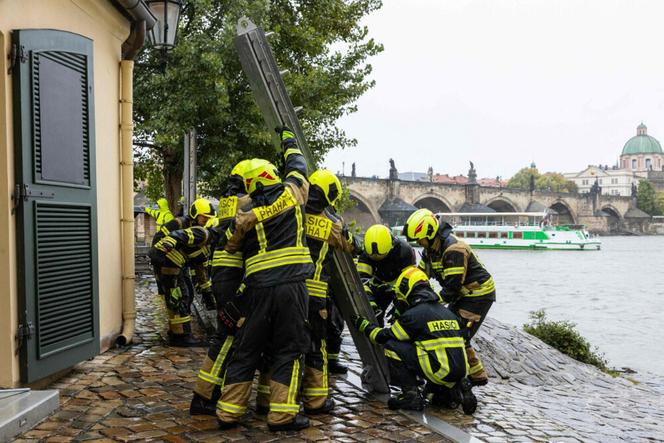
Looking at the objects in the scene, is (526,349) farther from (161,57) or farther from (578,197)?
(578,197)

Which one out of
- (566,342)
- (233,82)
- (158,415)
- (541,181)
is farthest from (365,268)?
(541,181)

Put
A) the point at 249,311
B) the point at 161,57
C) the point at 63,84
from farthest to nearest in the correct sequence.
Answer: the point at 161,57
the point at 63,84
the point at 249,311

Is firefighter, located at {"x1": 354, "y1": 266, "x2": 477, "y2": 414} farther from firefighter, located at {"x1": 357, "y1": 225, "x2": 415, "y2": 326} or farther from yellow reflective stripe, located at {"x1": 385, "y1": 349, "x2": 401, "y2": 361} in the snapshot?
firefighter, located at {"x1": 357, "y1": 225, "x2": 415, "y2": 326}

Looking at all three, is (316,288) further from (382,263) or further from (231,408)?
(382,263)

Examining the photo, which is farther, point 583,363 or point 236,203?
point 583,363

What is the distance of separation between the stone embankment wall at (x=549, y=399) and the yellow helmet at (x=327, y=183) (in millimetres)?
1965

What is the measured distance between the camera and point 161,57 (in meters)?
8.95

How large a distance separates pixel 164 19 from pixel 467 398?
19.4ft

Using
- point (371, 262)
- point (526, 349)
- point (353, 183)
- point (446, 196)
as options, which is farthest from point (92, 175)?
point (446, 196)

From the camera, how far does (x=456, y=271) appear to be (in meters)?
6.03

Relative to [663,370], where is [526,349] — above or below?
above

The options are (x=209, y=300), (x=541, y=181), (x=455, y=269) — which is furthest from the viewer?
(x=541, y=181)

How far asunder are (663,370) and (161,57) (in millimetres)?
9897

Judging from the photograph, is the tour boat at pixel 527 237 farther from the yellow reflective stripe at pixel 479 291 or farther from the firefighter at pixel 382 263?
the yellow reflective stripe at pixel 479 291
